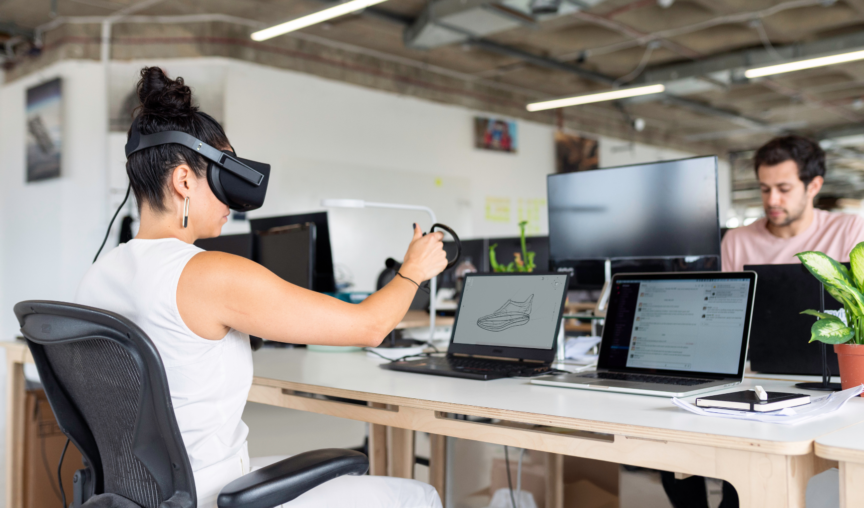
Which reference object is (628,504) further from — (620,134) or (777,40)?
(620,134)

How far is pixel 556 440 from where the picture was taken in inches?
48.0

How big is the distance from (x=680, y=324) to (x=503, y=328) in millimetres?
462

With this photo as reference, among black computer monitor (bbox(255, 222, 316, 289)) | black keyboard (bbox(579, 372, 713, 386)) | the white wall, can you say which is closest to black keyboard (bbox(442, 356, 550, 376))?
black keyboard (bbox(579, 372, 713, 386))

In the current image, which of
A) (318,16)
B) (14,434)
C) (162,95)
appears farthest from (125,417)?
(318,16)

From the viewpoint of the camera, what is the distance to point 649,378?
1486 millimetres

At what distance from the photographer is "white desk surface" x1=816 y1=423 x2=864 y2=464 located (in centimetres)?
94

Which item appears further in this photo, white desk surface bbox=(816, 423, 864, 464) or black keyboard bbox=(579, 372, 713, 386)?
black keyboard bbox=(579, 372, 713, 386)

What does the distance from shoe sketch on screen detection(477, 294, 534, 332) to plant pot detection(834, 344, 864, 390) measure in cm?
71

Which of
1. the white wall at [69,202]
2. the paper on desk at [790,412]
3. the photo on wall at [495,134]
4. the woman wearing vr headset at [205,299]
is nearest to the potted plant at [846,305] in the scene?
the paper on desk at [790,412]

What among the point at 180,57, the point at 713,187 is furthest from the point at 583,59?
the point at 713,187

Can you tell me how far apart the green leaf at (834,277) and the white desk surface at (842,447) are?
0.35 metres

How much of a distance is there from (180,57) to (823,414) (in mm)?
5080

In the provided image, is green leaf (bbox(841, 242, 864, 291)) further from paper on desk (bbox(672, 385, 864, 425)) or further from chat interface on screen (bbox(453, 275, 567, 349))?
chat interface on screen (bbox(453, 275, 567, 349))

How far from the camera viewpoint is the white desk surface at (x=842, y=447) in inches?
37.2
